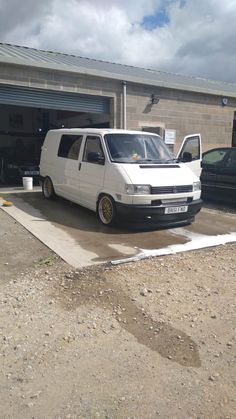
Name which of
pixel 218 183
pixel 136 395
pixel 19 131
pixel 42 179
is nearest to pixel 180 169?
pixel 218 183

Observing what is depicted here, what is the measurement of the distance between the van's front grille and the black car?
3.01 metres

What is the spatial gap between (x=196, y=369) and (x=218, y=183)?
781 centimetres

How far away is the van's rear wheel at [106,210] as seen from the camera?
705 centimetres

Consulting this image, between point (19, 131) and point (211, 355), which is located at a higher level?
point (19, 131)

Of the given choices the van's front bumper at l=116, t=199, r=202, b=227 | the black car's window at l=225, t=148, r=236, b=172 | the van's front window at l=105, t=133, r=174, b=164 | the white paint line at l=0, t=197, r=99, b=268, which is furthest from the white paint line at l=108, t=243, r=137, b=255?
the black car's window at l=225, t=148, r=236, b=172

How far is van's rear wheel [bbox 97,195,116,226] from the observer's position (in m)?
7.05

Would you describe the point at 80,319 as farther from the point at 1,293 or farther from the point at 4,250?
the point at 4,250

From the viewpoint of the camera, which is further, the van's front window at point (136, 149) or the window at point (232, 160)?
the window at point (232, 160)

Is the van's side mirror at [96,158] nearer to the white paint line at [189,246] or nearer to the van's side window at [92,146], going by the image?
the van's side window at [92,146]

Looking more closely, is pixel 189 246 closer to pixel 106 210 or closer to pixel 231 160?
pixel 106 210

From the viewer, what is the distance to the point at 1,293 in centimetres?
430

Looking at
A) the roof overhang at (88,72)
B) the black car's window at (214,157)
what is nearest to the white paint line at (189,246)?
the black car's window at (214,157)

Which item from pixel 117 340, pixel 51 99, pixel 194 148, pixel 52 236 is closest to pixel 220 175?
pixel 194 148

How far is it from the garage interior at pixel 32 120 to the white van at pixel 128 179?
3.44m
